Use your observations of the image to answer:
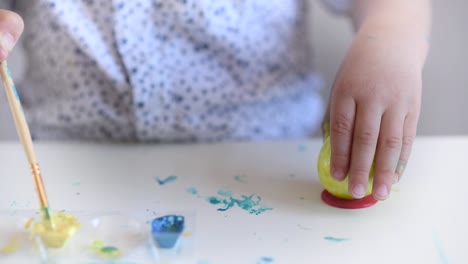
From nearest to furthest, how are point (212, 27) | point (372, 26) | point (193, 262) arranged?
1. point (193, 262)
2. point (372, 26)
3. point (212, 27)

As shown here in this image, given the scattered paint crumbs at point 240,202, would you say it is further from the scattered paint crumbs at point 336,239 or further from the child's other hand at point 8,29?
the child's other hand at point 8,29

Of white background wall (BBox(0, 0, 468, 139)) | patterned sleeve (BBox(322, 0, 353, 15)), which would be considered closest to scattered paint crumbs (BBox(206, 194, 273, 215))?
patterned sleeve (BBox(322, 0, 353, 15))

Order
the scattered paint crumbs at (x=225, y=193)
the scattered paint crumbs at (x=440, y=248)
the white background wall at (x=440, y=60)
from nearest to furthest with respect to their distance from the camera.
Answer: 1. the scattered paint crumbs at (x=440, y=248)
2. the scattered paint crumbs at (x=225, y=193)
3. the white background wall at (x=440, y=60)

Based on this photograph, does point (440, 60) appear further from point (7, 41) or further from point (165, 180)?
point (7, 41)

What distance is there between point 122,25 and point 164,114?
0.11 meters

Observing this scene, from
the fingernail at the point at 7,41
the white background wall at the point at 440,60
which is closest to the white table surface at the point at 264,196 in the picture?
the fingernail at the point at 7,41

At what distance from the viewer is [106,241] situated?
16.8 inches

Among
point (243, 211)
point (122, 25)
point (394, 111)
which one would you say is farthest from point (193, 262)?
point (122, 25)

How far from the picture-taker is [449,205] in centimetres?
47

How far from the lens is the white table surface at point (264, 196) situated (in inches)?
16.3

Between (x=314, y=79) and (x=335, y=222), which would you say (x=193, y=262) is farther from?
(x=314, y=79)

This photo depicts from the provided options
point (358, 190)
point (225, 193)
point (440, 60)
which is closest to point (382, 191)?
point (358, 190)

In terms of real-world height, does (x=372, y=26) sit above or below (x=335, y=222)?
above

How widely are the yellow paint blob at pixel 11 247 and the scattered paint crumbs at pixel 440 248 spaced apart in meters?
0.29
